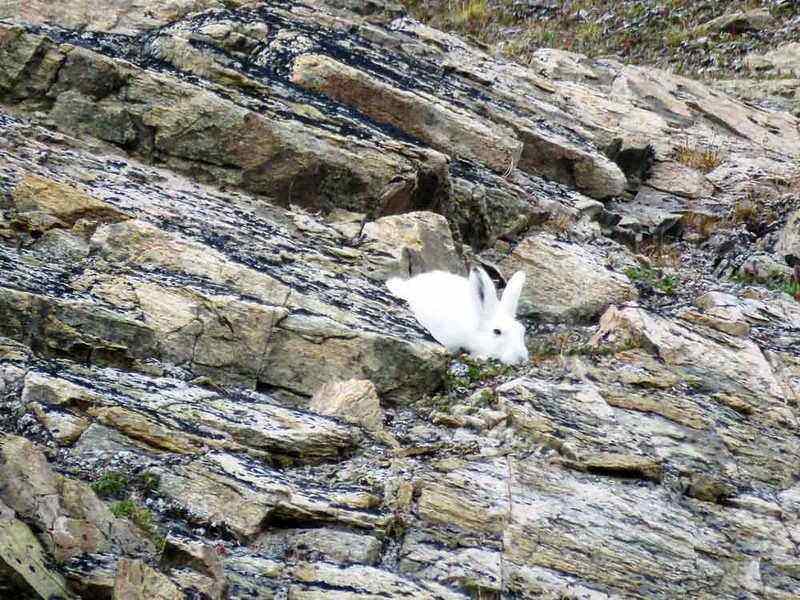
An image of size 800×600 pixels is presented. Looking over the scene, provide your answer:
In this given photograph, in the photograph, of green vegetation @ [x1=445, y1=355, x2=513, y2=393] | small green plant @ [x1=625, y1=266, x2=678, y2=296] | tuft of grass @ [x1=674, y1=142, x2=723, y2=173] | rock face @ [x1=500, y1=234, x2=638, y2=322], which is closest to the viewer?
green vegetation @ [x1=445, y1=355, x2=513, y2=393]

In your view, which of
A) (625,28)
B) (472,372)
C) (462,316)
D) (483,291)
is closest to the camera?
(472,372)

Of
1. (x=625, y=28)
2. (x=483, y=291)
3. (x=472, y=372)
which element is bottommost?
(x=472, y=372)

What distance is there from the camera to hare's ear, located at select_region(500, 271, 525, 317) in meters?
9.17

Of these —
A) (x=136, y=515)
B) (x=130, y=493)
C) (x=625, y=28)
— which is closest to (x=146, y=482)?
(x=130, y=493)

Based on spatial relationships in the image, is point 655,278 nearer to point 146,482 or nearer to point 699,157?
point 699,157

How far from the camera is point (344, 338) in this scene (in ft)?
24.3

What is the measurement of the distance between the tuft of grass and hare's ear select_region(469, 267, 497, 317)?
5243mm

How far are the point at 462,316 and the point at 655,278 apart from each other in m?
2.71

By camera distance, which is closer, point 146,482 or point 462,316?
point 146,482

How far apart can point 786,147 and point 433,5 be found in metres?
9.78

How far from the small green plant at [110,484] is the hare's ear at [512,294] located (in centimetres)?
464

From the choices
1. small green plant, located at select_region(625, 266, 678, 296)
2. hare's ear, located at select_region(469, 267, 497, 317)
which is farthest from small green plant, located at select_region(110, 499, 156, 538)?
small green plant, located at select_region(625, 266, 678, 296)

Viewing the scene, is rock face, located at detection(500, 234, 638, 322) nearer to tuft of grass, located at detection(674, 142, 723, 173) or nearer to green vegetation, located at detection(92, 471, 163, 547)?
tuft of grass, located at detection(674, 142, 723, 173)

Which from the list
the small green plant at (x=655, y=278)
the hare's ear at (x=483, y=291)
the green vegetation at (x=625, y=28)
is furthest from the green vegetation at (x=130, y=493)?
the green vegetation at (x=625, y=28)
